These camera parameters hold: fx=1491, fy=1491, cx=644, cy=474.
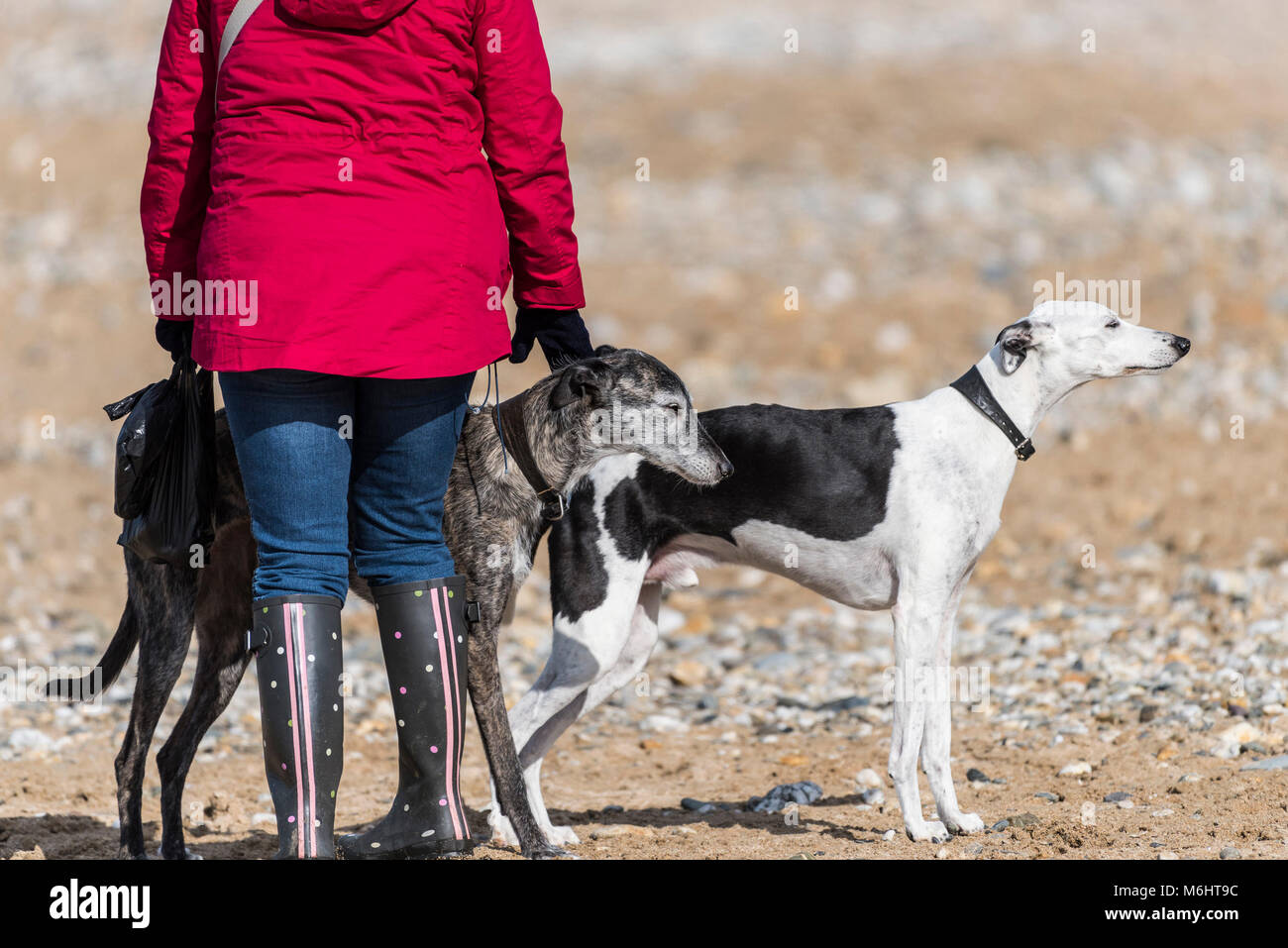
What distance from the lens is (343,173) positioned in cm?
317

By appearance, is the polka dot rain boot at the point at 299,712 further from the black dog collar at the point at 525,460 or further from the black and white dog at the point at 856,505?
the black and white dog at the point at 856,505

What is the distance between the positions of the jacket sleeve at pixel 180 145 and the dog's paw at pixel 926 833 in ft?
8.70

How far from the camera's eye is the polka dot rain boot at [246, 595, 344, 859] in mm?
3277

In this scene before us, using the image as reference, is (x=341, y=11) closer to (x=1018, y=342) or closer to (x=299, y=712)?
(x=299, y=712)

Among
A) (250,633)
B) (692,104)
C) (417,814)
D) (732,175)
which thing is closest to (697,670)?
(417,814)

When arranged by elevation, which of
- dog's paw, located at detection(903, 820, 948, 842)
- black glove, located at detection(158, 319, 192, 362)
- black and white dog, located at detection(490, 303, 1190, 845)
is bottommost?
dog's paw, located at detection(903, 820, 948, 842)

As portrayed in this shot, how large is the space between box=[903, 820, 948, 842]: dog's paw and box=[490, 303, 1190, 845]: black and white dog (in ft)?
0.85

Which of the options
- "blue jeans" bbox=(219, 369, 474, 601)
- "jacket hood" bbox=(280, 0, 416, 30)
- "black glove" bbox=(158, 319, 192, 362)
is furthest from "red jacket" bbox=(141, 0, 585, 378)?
"black glove" bbox=(158, 319, 192, 362)

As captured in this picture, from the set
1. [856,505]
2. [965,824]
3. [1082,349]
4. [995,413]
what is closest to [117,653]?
[856,505]

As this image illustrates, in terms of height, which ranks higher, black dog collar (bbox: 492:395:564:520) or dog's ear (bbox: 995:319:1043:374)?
dog's ear (bbox: 995:319:1043:374)

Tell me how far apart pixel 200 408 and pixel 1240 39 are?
25.1 meters

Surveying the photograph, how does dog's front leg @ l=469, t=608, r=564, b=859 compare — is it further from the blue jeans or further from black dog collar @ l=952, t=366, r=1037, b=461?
black dog collar @ l=952, t=366, r=1037, b=461
